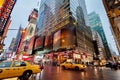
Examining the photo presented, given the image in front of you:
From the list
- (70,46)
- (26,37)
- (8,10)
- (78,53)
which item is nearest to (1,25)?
(8,10)

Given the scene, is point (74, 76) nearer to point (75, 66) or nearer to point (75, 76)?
point (75, 76)

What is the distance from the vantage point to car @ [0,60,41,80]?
22.2 feet

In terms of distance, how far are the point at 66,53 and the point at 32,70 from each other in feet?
103

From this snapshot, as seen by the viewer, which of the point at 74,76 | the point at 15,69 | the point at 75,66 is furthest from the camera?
the point at 75,66

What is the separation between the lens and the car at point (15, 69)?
675cm

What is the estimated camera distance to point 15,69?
7.40m

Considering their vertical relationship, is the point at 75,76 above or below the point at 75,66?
below

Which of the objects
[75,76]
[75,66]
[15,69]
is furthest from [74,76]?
[75,66]

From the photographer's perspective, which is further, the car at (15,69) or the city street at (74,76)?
the city street at (74,76)

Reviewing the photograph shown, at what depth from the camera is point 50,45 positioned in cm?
5362

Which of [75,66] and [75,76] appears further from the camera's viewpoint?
[75,66]

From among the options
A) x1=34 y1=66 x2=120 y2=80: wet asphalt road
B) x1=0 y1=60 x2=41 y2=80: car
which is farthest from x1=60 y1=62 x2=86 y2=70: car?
x1=0 y1=60 x2=41 y2=80: car

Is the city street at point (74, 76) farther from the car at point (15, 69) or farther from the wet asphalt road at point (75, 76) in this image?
the car at point (15, 69)

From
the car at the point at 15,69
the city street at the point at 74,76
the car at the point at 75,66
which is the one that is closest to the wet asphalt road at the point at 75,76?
the city street at the point at 74,76
